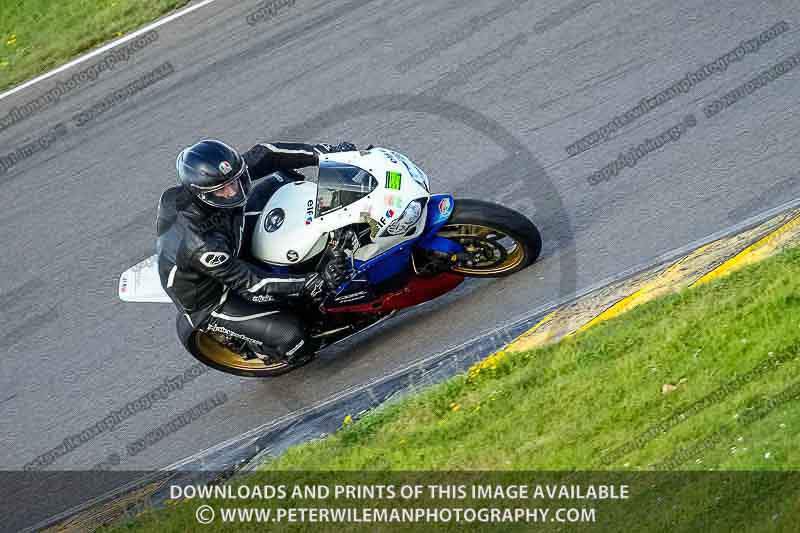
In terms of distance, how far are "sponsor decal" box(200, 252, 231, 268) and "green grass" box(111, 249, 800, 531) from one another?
1.62m

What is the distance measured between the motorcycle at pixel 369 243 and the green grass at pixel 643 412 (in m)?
1.01

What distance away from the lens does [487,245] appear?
793 cm

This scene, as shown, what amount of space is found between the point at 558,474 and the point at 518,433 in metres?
0.55

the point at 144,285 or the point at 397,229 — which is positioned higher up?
the point at 144,285

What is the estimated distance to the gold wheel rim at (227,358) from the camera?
8484mm

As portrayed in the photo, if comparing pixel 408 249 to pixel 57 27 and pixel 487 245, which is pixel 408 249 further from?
pixel 57 27

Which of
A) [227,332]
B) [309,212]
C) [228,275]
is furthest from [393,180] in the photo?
[227,332]

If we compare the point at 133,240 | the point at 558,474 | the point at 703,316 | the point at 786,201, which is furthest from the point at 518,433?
the point at 133,240

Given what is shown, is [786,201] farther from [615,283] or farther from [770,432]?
[770,432]

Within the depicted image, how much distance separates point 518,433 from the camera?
21.9ft

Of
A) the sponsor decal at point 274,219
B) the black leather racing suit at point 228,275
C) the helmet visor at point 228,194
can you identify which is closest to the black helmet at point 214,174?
the helmet visor at point 228,194

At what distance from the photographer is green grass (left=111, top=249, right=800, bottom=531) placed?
18.5 feet

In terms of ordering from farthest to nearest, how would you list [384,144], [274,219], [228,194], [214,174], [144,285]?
[384,144]
[144,285]
[274,219]
[228,194]
[214,174]

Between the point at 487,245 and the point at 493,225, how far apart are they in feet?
1.14
